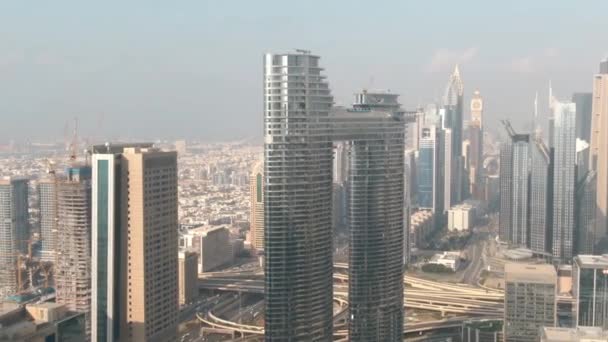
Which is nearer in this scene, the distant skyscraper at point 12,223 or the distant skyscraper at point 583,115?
the distant skyscraper at point 12,223

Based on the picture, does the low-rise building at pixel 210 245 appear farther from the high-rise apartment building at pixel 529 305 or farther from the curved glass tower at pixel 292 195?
the high-rise apartment building at pixel 529 305

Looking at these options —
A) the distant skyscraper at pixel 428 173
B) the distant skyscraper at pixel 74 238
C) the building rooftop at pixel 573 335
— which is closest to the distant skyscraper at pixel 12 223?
the distant skyscraper at pixel 74 238

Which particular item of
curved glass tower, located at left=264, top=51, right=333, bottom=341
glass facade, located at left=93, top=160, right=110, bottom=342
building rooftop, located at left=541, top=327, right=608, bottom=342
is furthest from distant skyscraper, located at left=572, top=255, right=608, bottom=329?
Result: glass facade, located at left=93, top=160, right=110, bottom=342

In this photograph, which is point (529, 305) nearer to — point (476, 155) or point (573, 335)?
point (573, 335)

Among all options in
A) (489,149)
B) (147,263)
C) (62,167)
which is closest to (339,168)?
(62,167)

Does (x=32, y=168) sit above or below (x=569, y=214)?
above

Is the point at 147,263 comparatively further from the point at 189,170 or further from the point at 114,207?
the point at 189,170

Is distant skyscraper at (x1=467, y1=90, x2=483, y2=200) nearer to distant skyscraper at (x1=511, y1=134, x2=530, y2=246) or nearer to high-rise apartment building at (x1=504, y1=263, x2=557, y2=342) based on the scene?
distant skyscraper at (x1=511, y1=134, x2=530, y2=246)

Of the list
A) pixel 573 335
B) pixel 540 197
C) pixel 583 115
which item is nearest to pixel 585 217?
pixel 540 197
